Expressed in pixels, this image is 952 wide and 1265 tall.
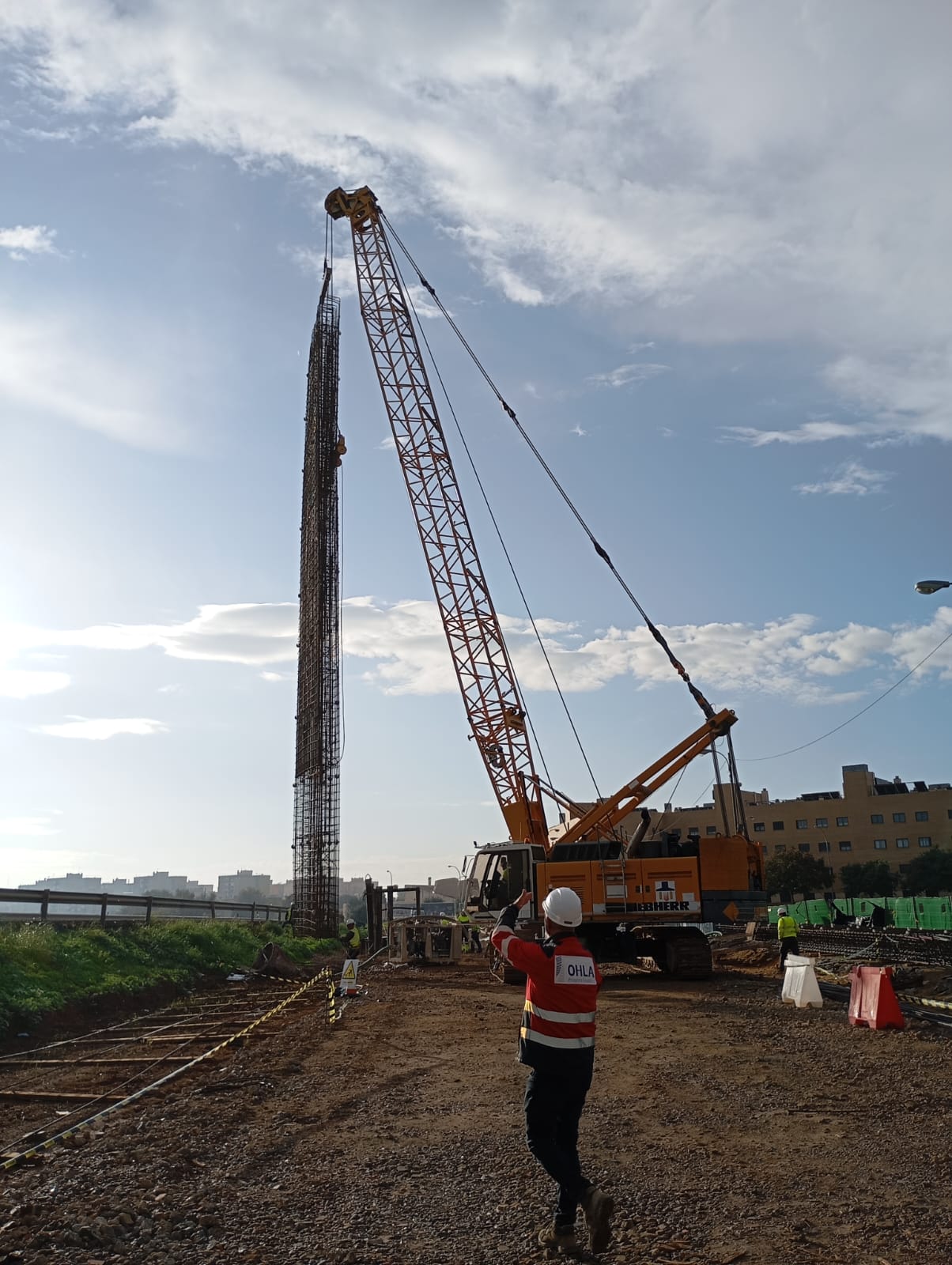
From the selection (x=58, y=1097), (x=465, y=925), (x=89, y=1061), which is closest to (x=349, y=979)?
(x=89, y=1061)

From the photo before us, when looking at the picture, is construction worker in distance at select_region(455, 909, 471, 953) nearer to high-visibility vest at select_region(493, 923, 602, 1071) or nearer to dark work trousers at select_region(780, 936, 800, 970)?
dark work trousers at select_region(780, 936, 800, 970)

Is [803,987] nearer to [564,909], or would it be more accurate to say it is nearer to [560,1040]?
[564,909]

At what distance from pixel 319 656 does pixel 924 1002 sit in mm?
32362

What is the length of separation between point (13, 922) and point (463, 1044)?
9.61m

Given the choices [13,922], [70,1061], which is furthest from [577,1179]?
[13,922]

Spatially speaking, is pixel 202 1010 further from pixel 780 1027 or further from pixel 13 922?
pixel 780 1027

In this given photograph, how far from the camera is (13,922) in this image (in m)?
17.8

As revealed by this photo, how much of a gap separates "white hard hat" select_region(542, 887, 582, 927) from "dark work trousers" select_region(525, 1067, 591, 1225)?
0.78 metres

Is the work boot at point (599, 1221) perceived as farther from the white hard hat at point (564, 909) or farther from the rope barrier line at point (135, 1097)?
the rope barrier line at point (135, 1097)

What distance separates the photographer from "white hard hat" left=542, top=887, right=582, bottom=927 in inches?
229

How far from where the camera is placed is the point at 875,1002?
13.2 meters

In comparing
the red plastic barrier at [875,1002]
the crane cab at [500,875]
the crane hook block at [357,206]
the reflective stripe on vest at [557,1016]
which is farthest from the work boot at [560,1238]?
the crane hook block at [357,206]

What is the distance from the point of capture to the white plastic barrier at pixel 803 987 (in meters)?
16.0

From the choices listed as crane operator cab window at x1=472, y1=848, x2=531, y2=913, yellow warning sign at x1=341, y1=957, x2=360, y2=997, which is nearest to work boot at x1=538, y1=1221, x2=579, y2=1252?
yellow warning sign at x1=341, y1=957, x2=360, y2=997
